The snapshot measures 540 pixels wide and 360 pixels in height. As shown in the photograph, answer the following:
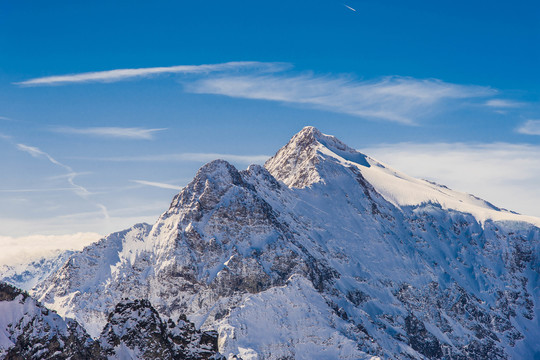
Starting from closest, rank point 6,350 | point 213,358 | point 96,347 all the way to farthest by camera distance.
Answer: point 6,350 → point 96,347 → point 213,358

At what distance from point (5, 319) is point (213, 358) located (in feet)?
115

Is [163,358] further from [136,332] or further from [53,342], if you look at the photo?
[53,342]

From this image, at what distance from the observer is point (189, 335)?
140 meters

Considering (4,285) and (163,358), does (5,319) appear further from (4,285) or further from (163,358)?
(163,358)

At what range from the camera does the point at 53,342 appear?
11675 cm

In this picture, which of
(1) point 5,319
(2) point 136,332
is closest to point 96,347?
(2) point 136,332

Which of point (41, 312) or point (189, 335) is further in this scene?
point (189, 335)

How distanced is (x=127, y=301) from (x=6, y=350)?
29.8 metres

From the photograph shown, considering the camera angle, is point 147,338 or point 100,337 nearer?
Result: point 100,337

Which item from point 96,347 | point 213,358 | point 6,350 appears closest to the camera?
point 6,350

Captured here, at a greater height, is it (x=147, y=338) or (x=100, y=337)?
(x=100, y=337)

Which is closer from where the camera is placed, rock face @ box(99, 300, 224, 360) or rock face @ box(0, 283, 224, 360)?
rock face @ box(0, 283, 224, 360)

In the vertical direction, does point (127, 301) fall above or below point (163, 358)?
above

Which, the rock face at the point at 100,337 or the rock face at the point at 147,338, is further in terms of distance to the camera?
the rock face at the point at 147,338
